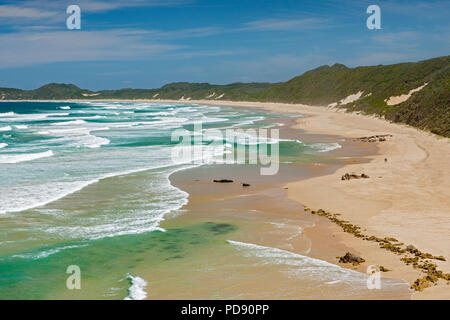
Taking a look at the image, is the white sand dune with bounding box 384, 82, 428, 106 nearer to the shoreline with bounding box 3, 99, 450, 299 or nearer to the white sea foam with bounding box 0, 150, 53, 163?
the shoreline with bounding box 3, 99, 450, 299

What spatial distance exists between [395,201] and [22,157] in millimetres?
23562

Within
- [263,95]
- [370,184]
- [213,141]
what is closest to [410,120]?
[213,141]

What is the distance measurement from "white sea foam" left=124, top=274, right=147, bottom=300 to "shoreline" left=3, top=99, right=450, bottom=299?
496 centimetres

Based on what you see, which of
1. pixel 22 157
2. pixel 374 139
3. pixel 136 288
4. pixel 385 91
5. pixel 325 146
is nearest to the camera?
pixel 136 288

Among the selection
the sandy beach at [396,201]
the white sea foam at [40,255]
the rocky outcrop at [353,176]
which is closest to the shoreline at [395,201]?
the sandy beach at [396,201]

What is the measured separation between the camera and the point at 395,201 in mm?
17188

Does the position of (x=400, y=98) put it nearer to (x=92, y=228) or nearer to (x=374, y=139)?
(x=374, y=139)

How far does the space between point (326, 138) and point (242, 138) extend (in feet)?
24.0

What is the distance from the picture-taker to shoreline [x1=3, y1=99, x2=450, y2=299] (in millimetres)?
11742

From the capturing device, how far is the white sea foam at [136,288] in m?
9.70

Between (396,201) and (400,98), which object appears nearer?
(396,201)

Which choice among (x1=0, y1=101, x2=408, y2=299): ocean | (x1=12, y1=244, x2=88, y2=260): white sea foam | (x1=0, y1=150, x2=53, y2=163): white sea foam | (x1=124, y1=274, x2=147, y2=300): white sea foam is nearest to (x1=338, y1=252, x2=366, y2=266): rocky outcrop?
(x1=0, y1=101, x2=408, y2=299): ocean
